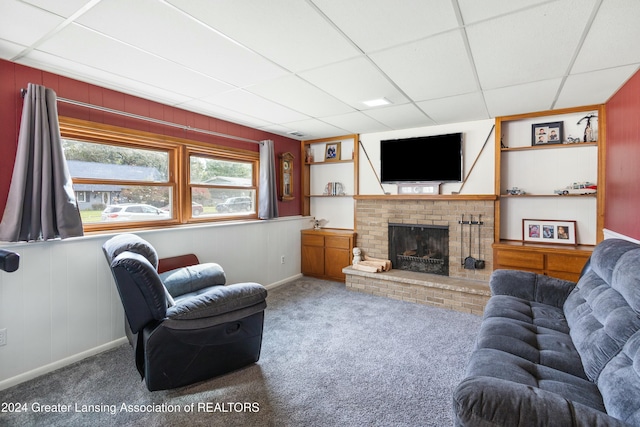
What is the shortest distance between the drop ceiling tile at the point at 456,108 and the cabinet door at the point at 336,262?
2.32m

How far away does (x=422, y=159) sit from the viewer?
4406mm

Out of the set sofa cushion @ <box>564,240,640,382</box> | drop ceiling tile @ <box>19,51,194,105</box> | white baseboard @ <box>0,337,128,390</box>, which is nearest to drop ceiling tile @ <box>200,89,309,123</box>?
drop ceiling tile @ <box>19,51,194,105</box>

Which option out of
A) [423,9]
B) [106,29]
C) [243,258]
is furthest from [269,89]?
[243,258]

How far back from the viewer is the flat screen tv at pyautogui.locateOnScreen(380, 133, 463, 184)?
13.8 ft

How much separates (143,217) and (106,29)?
1.91 meters

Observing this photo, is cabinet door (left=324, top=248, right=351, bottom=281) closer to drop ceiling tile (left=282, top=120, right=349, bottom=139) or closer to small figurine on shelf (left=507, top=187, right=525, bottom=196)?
drop ceiling tile (left=282, top=120, right=349, bottom=139)

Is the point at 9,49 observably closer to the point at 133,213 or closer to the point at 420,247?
the point at 133,213

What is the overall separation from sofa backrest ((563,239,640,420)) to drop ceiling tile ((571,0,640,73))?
129 centimetres

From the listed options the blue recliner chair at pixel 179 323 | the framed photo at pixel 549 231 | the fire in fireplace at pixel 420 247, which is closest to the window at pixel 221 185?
the blue recliner chair at pixel 179 323

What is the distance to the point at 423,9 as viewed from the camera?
5.56 feet

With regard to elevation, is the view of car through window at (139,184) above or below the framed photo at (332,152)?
below

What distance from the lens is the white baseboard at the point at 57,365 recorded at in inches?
89.1

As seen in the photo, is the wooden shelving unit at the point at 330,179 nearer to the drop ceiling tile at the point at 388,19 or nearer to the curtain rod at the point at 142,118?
the curtain rod at the point at 142,118

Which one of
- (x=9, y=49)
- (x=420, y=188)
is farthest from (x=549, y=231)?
(x=9, y=49)
